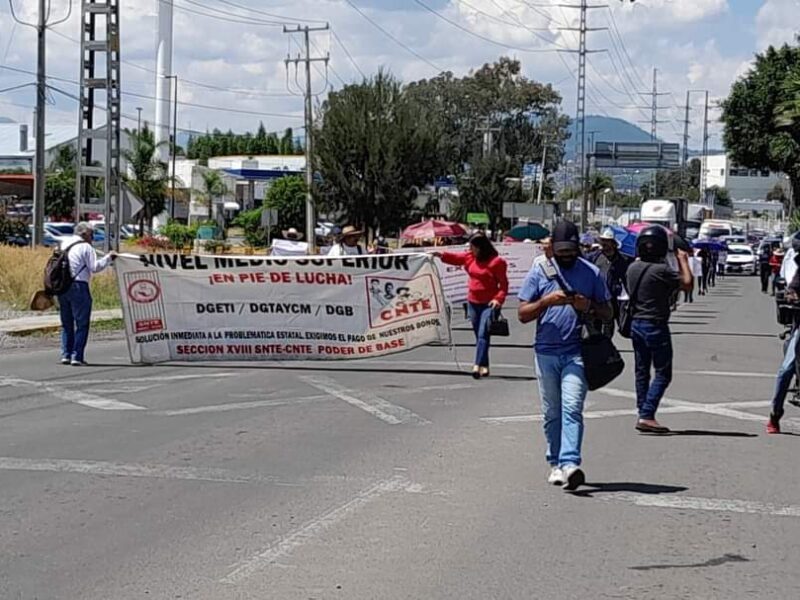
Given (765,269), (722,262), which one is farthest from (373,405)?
(722,262)

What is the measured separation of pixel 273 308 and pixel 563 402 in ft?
26.5

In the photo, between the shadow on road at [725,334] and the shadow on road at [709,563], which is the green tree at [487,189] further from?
the shadow on road at [709,563]

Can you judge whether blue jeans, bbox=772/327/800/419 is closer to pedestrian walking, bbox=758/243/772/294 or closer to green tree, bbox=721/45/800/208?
pedestrian walking, bbox=758/243/772/294

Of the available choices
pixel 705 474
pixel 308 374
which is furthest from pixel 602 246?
pixel 705 474

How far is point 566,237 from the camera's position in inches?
343

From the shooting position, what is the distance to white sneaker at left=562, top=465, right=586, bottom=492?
8.56 metres

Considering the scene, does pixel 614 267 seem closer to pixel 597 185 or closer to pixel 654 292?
pixel 654 292

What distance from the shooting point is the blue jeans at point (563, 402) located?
28.2ft

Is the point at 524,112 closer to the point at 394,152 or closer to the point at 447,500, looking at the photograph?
the point at 394,152

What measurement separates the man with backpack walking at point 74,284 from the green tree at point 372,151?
130 feet

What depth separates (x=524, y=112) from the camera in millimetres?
98812

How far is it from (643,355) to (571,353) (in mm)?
2866

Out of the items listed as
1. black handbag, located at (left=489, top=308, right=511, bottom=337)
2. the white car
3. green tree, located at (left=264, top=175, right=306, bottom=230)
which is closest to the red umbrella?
the white car

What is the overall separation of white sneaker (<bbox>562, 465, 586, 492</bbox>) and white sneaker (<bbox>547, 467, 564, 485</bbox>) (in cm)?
6
